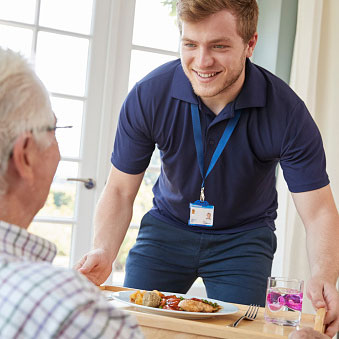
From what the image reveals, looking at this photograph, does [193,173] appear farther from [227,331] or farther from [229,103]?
[227,331]

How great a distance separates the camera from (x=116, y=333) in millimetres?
829

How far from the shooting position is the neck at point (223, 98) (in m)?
2.16

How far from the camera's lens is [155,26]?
3490 millimetres

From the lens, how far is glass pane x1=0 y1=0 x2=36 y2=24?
3180mm

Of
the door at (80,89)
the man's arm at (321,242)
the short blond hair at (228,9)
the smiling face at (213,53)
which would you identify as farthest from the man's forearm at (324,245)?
the door at (80,89)

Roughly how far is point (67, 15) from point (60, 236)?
48.3 inches

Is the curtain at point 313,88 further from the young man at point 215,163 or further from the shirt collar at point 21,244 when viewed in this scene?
the shirt collar at point 21,244

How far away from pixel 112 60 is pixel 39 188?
8.15 feet

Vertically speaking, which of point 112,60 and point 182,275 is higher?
point 112,60

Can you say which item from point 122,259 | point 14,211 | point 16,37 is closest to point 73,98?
point 16,37

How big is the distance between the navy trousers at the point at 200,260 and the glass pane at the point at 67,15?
157cm

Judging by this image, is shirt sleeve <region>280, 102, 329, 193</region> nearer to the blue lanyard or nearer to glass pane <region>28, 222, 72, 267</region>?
the blue lanyard

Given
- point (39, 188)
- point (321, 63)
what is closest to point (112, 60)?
point (321, 63)

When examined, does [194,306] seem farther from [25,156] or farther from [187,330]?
[25,156]
